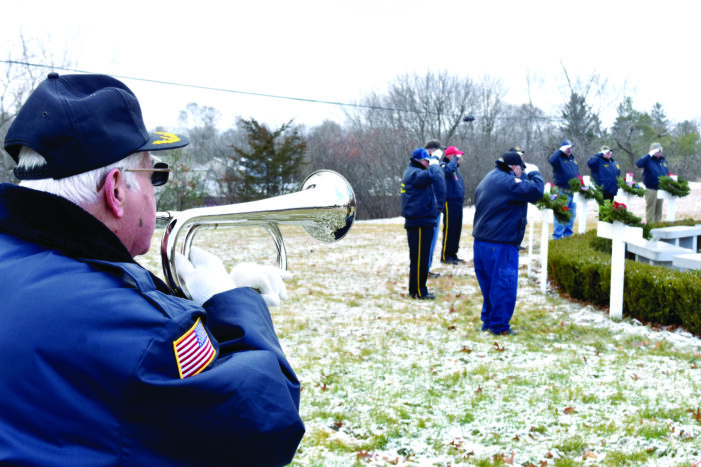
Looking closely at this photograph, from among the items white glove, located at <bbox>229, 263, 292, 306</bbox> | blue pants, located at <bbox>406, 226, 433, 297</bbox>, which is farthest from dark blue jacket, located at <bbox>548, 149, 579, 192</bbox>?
white glove, located at <bbox>229, 263, 292, 306</bbox>

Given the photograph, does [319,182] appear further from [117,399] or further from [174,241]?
[117,399]

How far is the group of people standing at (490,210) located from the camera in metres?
6.50

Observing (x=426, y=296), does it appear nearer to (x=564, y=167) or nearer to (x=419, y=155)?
(x=419, y=155)

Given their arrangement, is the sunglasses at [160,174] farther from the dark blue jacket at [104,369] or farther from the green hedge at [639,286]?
the green hedge at [639,286]

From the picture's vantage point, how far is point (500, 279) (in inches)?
258

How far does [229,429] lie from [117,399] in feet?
0.77

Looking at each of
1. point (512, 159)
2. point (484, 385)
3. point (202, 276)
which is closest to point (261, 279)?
point (202, 276)

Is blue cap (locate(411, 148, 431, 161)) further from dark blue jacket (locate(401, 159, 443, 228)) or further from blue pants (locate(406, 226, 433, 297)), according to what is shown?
blue pants (locate(406, 226, 433, 297))

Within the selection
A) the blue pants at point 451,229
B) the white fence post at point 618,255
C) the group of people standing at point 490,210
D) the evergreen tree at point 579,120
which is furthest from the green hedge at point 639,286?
the evergreen tree at point 579,120

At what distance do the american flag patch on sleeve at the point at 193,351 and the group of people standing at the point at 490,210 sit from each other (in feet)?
18.0

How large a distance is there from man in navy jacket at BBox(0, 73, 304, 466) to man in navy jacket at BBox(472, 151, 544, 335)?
17.5 feet

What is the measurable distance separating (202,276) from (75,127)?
501 mm

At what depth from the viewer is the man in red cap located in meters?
11.2

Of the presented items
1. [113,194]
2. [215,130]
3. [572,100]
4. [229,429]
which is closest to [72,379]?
[229,429]
